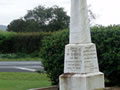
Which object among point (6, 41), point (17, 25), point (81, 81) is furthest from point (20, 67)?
point (17, 25)

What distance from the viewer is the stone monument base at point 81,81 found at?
786 centimetres

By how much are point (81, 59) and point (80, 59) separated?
0.10 feet

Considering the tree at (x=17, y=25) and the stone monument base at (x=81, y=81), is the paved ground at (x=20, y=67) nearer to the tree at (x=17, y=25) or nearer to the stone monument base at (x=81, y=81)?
the stone monument base at (x=81, y=81)

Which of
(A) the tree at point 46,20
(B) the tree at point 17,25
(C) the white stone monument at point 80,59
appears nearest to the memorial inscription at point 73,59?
(C) the white stone monument at point 80,59

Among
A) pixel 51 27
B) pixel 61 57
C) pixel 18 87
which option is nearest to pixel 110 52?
pixel 61 57

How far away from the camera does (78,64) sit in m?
8.09

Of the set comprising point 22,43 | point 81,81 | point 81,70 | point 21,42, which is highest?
point 21,42

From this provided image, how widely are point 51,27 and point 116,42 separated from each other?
4482 centimetres

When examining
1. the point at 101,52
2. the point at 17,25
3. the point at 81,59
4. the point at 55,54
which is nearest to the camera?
the point at 81,59

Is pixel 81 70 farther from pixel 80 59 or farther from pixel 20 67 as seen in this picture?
pixel 20 67

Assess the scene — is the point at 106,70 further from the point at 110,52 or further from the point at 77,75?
the point at 77,75

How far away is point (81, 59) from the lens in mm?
8016

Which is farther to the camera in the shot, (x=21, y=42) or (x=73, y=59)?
(x=21, y=42)

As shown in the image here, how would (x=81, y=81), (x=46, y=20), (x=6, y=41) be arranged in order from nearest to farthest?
(x=81, y=81), (x=6, y=41), (x=46, y=20)
